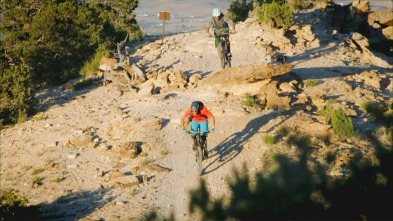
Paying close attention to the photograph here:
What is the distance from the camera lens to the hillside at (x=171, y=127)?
9.92m

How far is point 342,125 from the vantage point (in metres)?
11.6

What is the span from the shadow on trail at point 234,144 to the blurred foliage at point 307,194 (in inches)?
247

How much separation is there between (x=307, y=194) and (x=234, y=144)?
26.7 ft

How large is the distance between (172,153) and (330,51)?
1281 cm

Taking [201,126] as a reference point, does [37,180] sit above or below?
below

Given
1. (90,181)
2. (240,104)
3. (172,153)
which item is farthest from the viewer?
(240,104)

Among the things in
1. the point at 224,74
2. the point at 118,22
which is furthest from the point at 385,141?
the point at 118,22

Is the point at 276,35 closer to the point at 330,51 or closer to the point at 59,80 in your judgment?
the point at 330,51

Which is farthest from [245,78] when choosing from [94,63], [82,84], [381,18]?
[381,18]

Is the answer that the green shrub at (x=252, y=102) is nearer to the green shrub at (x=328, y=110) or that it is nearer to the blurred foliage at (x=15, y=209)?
the green shrub at (x=328, y=110)

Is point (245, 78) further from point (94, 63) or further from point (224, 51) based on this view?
point (94, 63)

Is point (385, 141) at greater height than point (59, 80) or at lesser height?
greater

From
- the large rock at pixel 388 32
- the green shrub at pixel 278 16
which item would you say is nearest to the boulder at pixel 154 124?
the green shrub at pixel 278 16

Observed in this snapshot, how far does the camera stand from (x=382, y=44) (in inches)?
1185
